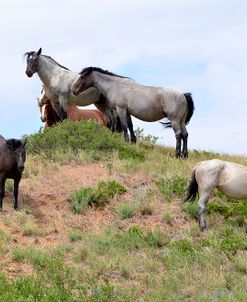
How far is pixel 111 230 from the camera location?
45.0 feet

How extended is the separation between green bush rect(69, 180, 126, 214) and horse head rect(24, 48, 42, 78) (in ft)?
23.7

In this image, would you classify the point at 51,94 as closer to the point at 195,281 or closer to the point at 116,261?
the point at 116,261

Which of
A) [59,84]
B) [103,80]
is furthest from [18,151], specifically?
[59,84]

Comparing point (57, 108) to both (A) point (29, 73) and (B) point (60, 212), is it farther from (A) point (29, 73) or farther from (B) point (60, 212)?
(B) point (60, 212)

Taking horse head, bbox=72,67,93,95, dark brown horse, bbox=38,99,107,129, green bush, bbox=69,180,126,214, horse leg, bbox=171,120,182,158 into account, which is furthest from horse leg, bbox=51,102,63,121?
green bush, bbox=69,180,126,214

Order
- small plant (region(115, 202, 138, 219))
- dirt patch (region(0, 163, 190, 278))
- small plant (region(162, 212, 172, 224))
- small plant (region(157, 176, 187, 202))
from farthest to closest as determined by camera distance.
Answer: small plant (region(157, 176, 187, 202))
small plant (region(115, 202, 138, 219))
small plant (region(162, 212, 172, 224))
dirt patch (region(0, 163, 190, 278))

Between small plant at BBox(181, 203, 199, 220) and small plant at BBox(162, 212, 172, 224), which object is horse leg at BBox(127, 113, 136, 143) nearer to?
small plant at BBox(181, 203, 199, 220)

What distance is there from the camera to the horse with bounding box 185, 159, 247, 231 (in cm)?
1388

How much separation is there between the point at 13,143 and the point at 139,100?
20.9ft

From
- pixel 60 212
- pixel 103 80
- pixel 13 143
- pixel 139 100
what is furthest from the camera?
pixel 103 80

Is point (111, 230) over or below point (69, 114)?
below

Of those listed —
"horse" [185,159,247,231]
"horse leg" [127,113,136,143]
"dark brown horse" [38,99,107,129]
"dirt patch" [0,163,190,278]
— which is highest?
"dark brown horse" [38,99,107,129]

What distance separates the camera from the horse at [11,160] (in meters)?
14.5

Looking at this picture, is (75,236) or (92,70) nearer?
(75,236)
